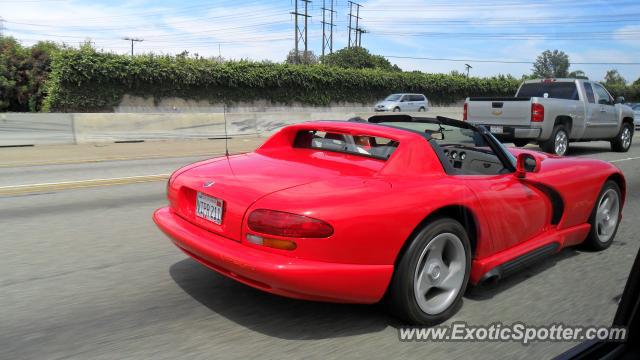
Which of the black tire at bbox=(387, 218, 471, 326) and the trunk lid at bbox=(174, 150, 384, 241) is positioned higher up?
the trunk lid at bbox=(174, 150, 384, 241)

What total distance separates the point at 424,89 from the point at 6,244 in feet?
133

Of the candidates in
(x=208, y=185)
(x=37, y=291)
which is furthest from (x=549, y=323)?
A: (x=37, y=291)

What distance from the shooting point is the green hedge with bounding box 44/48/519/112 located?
24.5 meters

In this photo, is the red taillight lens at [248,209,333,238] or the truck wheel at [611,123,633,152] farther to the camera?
the truck wheel at [611,123,633,152]

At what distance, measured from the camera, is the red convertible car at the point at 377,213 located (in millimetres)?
2936

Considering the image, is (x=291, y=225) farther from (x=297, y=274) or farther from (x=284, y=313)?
(x=284, y=313)

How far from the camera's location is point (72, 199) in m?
7.44

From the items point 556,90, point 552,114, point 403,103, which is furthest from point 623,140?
point 403,103

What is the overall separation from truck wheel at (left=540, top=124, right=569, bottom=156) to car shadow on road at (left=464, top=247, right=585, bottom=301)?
8267mm

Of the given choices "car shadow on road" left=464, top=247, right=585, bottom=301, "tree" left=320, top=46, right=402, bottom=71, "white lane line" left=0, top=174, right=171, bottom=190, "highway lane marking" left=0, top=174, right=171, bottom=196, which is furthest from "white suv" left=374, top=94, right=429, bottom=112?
"tree" left=320, top=46, right=402, bottom=71

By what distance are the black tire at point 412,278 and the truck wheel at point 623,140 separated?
1440 cm

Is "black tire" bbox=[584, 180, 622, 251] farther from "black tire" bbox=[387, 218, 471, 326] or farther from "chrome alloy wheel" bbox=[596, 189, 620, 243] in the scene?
"black tire" bbox=[387, 218, 471, 326]

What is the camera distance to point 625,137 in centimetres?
1582

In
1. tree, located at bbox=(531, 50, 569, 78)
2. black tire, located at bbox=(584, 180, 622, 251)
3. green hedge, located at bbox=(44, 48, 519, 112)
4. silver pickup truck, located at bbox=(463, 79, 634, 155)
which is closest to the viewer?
black tire, located at bbox=(584, 180, 622, 251)
